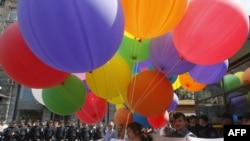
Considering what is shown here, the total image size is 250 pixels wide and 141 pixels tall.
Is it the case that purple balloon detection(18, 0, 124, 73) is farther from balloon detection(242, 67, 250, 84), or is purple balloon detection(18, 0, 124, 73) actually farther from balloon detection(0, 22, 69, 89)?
balloon detection(242, 67, 250, 84)

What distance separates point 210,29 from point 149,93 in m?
1.03

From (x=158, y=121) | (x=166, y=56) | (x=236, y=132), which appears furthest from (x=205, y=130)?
(x=236, y=132)

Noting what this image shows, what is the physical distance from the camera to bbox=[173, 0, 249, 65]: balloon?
275cm

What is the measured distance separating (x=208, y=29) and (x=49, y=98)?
2.29 m

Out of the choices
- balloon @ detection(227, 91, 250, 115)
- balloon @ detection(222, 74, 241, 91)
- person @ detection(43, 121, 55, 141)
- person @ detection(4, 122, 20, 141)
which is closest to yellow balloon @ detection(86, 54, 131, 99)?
balloon @ detection(227, 91, 250, 115)

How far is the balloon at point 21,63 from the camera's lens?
9.26 ft

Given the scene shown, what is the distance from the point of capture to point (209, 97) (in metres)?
7.20

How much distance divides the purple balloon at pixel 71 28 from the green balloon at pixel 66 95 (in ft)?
→ 3.29

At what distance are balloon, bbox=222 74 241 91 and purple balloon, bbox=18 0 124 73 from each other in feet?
13.3

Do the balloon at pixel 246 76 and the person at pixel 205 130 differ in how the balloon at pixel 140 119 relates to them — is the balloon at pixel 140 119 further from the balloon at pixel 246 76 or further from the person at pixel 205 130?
the balloon at pixel 246 76

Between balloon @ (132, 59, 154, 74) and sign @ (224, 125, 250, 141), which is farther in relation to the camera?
balloon @ (132, 59, 154, 74)

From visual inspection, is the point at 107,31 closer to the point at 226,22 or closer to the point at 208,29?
the point at 208,29

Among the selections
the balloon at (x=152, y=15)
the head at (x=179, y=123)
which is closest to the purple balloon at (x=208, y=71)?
the head at (x=179, y=123)

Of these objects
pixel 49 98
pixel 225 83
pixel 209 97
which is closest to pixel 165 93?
pixel 49 98
